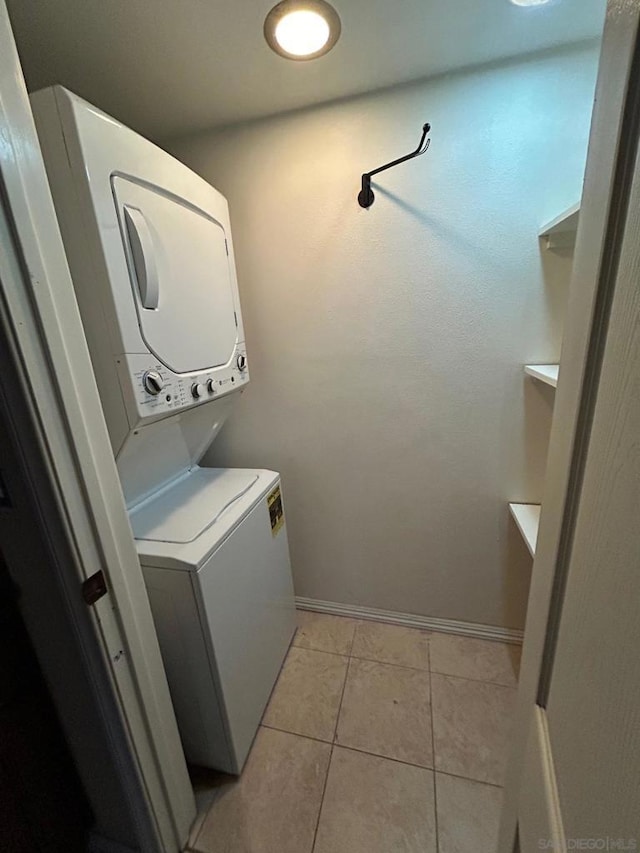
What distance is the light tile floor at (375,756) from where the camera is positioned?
3.41ft

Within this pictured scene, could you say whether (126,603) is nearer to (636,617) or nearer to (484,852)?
(636,617)

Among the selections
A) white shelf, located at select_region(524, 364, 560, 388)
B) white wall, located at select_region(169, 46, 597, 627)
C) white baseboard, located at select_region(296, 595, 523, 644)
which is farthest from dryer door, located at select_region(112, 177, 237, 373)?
white baseboard, located at select_region(296, 595, 523, 644)

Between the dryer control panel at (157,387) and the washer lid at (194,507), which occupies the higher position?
the dryer control panel at (157,387)

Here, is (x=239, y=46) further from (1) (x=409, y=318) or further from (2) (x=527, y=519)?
(2) (x=527, y=519)

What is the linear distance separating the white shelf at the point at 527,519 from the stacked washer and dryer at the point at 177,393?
0.99 m

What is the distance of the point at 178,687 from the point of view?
1.10m

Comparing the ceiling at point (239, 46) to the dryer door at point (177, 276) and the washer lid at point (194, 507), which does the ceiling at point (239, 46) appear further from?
the washer lid at point (194, 507)

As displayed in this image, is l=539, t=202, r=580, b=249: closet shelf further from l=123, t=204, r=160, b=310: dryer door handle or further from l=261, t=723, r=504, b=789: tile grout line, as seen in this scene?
l=261, t=723, r=504, b=789: tile grout line

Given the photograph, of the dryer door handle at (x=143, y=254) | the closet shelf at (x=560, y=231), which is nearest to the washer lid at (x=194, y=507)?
the dryer door handle at (x=143, y=254)

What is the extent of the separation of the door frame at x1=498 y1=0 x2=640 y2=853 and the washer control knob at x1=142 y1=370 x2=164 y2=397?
0.92 m

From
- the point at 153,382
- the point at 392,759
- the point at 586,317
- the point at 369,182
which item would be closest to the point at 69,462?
the point at 153,382

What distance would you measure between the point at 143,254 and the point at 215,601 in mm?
1012

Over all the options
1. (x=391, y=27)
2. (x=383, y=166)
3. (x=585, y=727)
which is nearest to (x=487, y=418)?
(x=383, y=166)

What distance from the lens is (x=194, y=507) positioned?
1228mm
